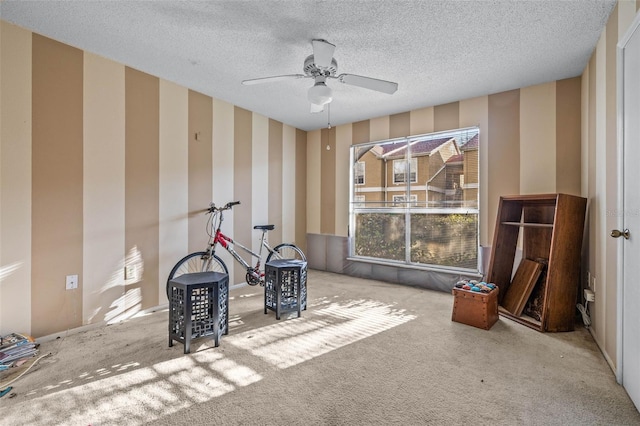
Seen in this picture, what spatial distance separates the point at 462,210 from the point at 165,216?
12.2 ft

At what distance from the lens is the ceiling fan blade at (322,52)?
2.15 m

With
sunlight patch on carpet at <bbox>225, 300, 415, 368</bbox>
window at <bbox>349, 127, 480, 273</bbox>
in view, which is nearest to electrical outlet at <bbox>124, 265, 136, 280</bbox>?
sunlight patch on carpet at <bbox>225, 300, 415, 368</bbox>

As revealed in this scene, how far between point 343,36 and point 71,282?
127 inches

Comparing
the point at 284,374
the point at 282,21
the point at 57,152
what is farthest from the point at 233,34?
the point at 284,374

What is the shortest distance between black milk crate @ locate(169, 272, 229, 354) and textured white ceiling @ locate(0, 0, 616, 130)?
2.03 metres

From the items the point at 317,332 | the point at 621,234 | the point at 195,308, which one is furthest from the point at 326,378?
the point at 621,234

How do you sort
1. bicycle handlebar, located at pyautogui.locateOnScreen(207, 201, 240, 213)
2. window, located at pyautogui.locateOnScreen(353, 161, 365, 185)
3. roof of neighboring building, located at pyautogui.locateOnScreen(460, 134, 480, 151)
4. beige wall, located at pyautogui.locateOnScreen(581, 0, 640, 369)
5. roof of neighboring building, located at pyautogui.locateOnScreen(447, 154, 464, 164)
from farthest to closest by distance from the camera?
window, located at pyautogui.locateOnScreen(353, 161, 365, 185) → roof of neighboring building, located at pyautogui.locateOnScreen(447, 154, 464, 164) → roof of neighboring building, located at pyautogui.locateOnScreen(460, 134, 480, 151) → bicycle handlebar, located at pyautogui.locateOnScreen(207, 201, 240, 213) → beige wall, located at pyautogui.locateOnScreen(581, 0, 640, 369)

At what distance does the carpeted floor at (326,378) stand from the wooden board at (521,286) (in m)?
0.27

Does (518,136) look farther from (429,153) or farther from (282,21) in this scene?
(282,21)

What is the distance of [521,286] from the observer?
9.79ft

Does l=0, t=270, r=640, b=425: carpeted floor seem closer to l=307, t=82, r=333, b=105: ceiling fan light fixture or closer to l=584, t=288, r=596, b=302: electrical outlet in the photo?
l=584, t=288, r=596, b=302: electrical outlet

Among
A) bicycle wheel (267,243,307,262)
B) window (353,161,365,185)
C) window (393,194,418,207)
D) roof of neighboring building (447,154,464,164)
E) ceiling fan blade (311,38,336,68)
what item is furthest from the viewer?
window (353,161,365,185)

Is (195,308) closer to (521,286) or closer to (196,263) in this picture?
(196,263)

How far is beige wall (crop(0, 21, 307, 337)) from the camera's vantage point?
7.44 feet
